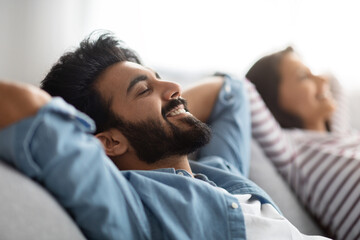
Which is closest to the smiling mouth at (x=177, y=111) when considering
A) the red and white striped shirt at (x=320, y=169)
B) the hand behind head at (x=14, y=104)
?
the hand behind head at (x=14, y=104)

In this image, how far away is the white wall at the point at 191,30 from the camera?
217 cm

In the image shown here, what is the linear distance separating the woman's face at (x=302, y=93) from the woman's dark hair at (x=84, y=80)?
93 cm

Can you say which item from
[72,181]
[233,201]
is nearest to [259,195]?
[233,201]

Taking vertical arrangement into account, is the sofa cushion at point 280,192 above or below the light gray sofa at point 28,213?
below

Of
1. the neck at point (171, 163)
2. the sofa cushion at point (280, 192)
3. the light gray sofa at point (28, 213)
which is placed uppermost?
the light gray sofa at point (28, 213)

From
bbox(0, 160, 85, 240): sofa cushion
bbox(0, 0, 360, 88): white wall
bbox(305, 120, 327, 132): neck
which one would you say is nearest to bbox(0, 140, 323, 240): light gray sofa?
bbox(0, 160, 85, 240): sofa cushion

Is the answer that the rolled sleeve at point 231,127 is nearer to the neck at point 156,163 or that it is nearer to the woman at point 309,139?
the woman at point 309,139

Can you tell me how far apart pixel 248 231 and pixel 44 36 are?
1781mm

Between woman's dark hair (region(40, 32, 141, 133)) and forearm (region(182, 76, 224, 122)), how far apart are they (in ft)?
1.00

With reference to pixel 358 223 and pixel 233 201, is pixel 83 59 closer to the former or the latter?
pixel 233 201

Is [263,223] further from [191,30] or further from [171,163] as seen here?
[191,30]

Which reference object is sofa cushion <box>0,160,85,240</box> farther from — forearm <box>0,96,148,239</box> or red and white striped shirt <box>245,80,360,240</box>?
red and white striped shirt <box>245,80,360,240</box>

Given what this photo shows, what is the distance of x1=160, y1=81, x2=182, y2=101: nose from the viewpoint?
36.5 inches

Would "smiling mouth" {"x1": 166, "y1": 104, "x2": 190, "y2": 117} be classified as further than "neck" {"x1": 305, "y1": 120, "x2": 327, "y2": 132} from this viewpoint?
No
